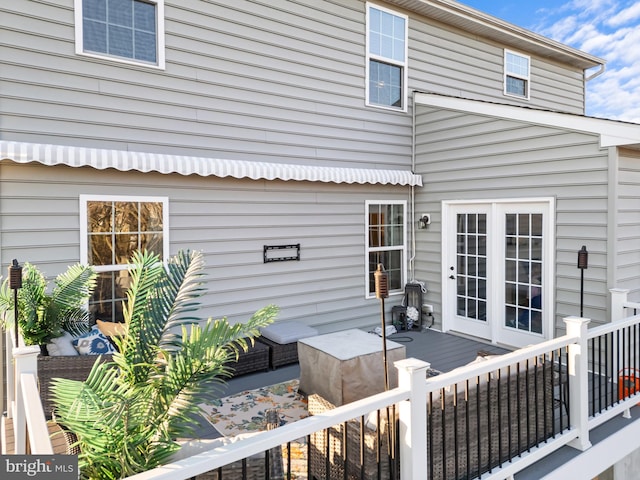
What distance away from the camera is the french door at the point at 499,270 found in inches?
239

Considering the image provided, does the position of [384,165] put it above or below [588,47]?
below

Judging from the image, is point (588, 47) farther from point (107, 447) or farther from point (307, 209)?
point (107, 447)

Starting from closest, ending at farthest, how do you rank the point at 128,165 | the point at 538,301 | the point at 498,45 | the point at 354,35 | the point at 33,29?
the point at 33,29 < the point at 128,165 < the point at 538,301 < the point at 354,35 < the point at 498,45

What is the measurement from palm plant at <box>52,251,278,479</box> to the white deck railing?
0.23 metres

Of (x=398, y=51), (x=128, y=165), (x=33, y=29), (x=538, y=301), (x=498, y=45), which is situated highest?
(x=498, y=45)

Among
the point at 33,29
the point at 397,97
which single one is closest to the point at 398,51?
the point at 397,97

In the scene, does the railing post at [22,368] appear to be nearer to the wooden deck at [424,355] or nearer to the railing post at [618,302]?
the wooden deck at [424,355]

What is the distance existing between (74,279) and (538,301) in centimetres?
578

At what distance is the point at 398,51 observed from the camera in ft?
25.1

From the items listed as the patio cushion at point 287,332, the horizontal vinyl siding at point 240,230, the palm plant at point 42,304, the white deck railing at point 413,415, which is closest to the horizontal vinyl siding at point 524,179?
the horizontal vinyl siding at point 240,230

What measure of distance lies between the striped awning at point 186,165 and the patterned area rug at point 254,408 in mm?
2700

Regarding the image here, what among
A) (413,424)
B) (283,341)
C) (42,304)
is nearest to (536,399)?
(413,424)

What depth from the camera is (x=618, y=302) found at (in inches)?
202

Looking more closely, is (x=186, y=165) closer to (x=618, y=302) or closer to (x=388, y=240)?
(x=388, y=240)
